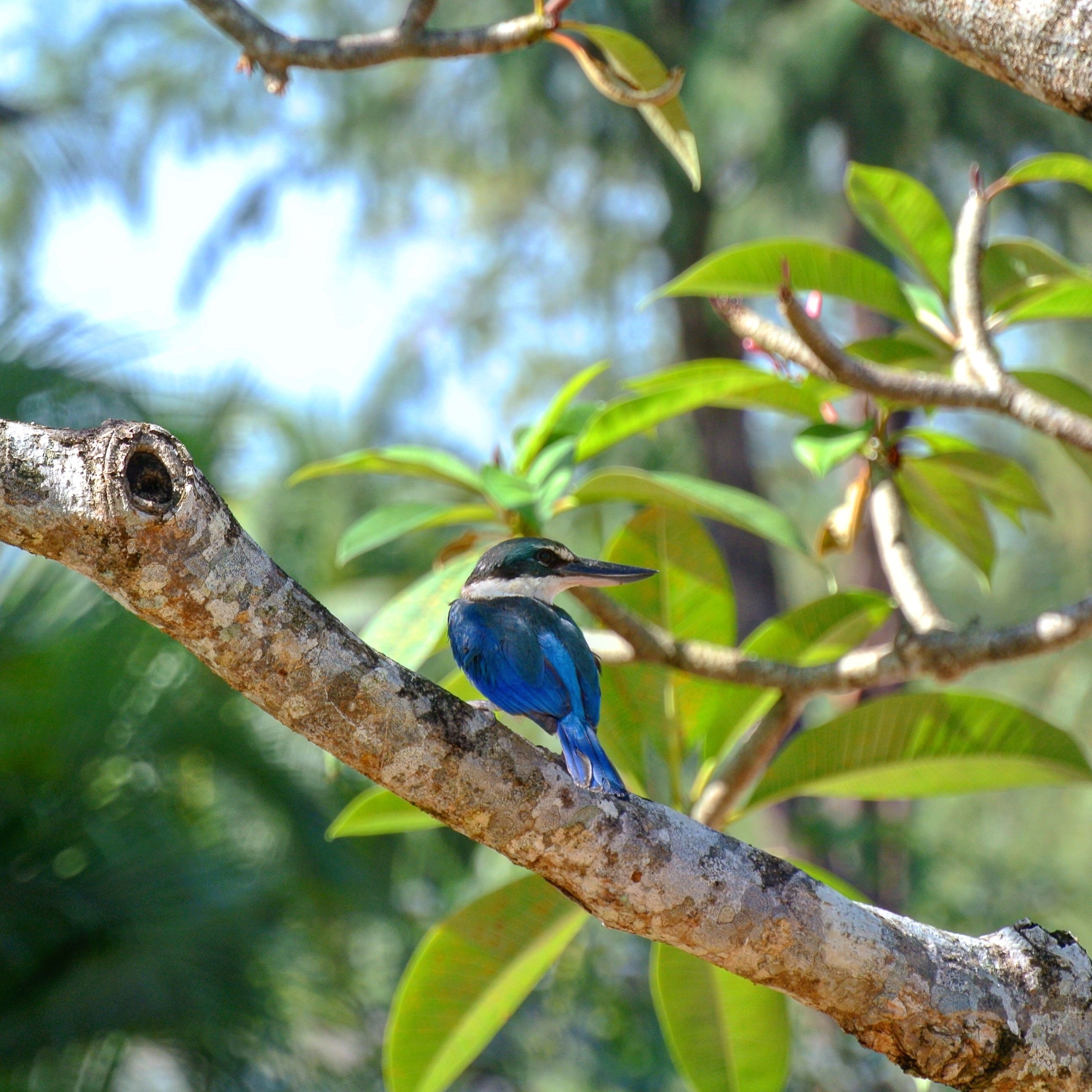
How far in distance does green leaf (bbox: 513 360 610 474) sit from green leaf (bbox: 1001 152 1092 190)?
0.84 m

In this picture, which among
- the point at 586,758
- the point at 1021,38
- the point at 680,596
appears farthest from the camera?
the point at 680,596

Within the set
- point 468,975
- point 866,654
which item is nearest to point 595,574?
point 866,654

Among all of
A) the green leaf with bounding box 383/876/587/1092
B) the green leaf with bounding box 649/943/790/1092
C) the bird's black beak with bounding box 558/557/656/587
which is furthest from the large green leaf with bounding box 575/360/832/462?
the green leaf with bounding box 649/943/790/1092

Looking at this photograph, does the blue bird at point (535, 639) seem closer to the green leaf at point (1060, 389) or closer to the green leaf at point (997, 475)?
the green leaf at point (997, 475)

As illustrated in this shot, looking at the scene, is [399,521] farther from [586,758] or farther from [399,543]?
[399,543]

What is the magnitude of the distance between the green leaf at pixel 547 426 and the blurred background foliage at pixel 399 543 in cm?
75

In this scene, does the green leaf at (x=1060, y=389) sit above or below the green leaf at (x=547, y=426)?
above

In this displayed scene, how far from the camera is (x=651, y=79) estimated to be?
6.45 feet

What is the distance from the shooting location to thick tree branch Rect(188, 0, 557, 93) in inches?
72.7

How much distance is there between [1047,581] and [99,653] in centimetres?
743

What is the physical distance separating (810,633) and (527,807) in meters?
1.16

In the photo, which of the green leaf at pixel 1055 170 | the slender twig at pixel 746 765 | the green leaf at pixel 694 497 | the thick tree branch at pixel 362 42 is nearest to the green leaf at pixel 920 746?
the slender twig at pixel 746 765

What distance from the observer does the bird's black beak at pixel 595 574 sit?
180 cm

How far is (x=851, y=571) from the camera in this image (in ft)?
21.2
